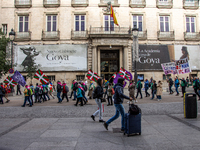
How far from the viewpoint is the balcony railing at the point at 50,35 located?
25922 mm

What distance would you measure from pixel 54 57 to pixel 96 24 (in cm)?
760

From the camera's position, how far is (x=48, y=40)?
2609 centimetres

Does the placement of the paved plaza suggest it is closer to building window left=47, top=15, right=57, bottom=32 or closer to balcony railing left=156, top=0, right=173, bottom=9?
building window left=47, top=15, right=57, bottom=32

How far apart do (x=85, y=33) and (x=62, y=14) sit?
14.3 feet

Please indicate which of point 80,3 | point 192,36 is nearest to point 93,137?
point 80,3

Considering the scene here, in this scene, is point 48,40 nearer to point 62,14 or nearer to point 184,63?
point 62,14

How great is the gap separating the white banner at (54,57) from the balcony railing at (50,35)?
3.51 feet

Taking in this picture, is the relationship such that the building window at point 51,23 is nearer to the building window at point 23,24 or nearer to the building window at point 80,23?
the building window at point 80,23

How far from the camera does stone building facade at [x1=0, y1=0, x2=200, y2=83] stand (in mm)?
26016

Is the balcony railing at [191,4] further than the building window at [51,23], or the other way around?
the balcony railing at [191,4]

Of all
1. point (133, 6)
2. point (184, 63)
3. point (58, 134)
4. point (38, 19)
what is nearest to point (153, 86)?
point (184, 63)

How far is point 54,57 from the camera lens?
84.0ft

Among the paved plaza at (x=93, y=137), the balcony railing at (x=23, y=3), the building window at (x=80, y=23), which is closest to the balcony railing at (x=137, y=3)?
the building window at (x=80, y=23)

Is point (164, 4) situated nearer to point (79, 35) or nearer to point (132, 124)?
point (79, 35)
